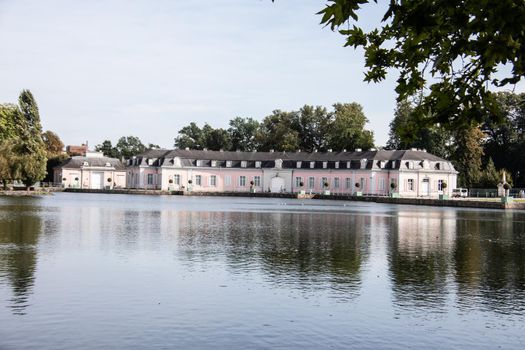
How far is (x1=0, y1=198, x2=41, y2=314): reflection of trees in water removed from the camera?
1170 centimetres

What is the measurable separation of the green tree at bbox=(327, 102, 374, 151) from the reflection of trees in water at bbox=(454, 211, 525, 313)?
58670 mm

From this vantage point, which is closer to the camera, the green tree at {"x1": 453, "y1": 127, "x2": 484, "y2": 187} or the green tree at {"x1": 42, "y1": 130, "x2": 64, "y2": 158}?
the green tree at {"x1": 453, "y1": 127, "x2": 484, "y2": 187}

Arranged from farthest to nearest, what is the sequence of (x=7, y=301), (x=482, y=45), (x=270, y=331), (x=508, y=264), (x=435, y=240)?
(x=435, y=240), (x=508, y=264), (x=7, y=301), (x=270, y=331), (x=482, y=45)

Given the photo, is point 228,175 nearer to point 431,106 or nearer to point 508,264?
point 508,264

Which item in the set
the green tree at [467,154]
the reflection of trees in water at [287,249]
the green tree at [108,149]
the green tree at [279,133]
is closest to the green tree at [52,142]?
the green tree at [108,149]

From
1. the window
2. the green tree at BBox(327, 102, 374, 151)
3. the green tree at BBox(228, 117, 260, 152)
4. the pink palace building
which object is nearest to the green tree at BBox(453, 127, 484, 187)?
the pink palace building

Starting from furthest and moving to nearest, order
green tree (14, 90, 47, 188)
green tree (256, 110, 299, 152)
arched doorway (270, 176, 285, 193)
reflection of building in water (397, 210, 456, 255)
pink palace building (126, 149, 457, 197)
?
green tree (256, 110, 299, 152) < arched doorway (270, 176, 285, 193) < pink palace building (126, 149, 457, 197) < green tree (14, 90, 47, 188) < reflection of building in water (397, 210, 456, 255)

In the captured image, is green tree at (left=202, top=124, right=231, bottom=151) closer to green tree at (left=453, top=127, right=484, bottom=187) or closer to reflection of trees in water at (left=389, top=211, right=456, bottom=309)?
green tree at (left=453, top=127, right=484, bottom=187)

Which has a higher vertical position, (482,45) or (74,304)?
(482,45)

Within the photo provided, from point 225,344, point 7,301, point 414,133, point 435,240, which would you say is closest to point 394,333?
point 225,344

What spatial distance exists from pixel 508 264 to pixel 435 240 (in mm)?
6549

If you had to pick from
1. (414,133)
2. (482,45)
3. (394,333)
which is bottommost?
(394,333)

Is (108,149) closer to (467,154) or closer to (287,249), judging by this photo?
(467,154)

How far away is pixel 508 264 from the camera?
55.9 ft
